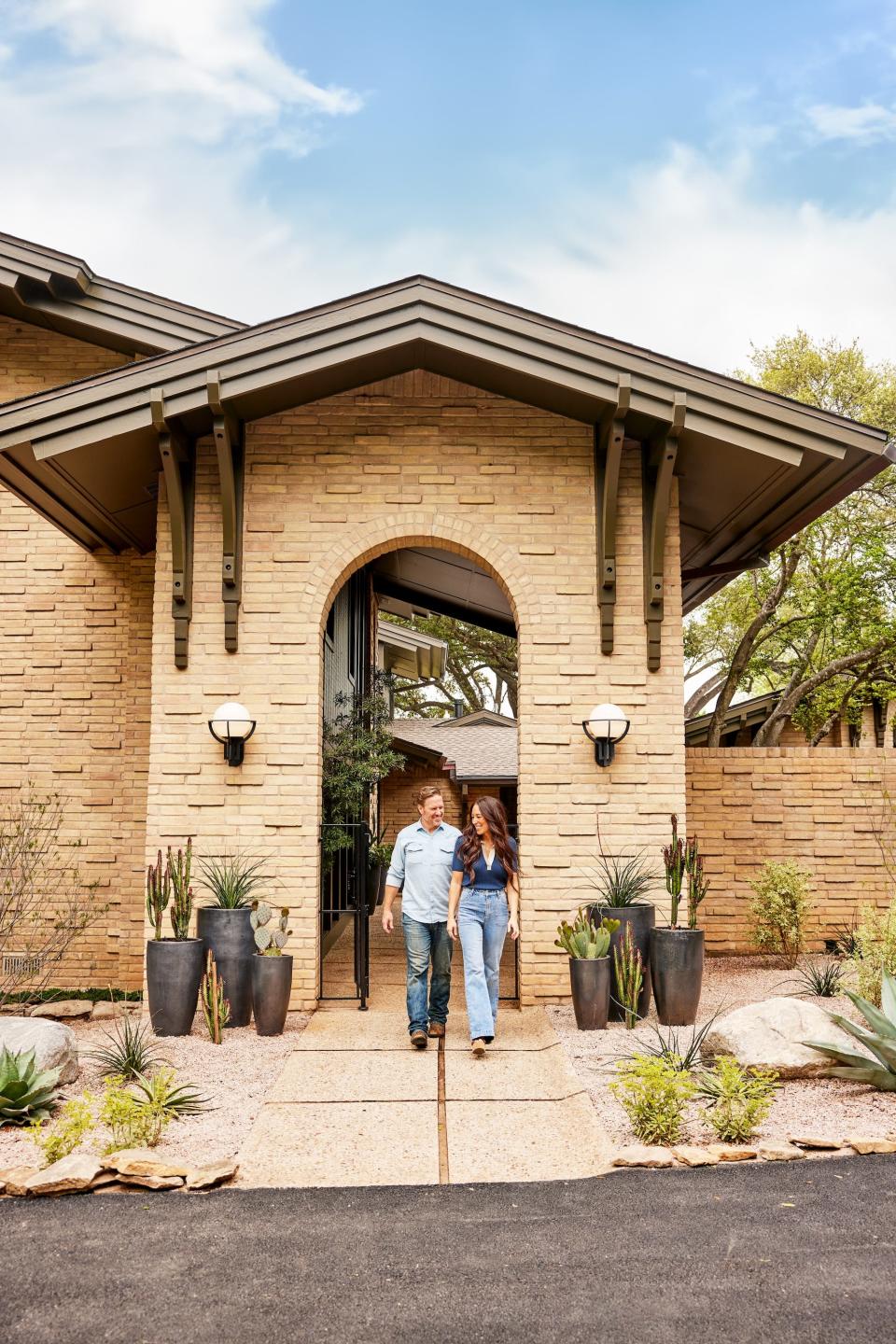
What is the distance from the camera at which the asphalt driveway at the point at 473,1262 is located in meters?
3.18

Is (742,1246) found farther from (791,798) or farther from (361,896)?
(791,798)

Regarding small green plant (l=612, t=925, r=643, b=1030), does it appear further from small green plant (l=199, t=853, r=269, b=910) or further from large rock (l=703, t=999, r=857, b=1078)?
small green plant (l=199, t=853, r=269, b=910)

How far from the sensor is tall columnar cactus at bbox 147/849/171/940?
24.2 feet

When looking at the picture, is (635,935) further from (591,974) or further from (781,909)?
(781,909)

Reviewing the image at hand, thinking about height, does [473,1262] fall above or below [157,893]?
below

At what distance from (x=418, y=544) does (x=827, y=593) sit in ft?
43.4

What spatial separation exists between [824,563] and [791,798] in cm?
1041

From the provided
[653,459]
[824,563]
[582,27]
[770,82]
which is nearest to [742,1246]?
Answer: [653,459]

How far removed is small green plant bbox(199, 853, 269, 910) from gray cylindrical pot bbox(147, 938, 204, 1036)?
2.27 feet

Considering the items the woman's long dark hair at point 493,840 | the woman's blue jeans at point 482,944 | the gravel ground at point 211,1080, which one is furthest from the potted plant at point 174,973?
the woman's long dark hair at point 493,840

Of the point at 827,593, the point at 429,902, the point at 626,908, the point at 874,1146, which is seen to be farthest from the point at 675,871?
the point at 827,593

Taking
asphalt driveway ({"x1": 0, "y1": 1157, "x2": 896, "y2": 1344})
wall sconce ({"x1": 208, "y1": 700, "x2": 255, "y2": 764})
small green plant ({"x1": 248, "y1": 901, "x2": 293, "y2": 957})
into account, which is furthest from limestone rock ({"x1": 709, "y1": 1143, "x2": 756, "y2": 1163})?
wall sconce ({"x1": 208, "y1": 700, "x2": 255, "y2": 764})

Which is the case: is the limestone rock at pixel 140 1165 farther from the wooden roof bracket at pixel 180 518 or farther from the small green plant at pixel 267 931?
the wooden roof bracket at pixel 180 518

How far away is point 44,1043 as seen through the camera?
5.89 meters
